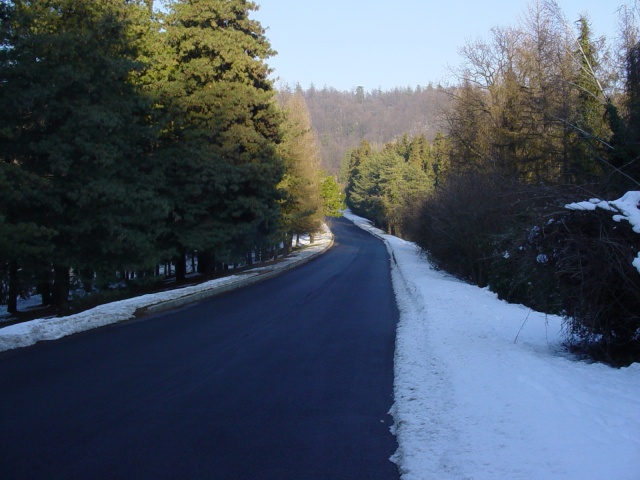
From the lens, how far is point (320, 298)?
17938 mm

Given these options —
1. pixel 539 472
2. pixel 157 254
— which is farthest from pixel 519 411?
pixel 157 254

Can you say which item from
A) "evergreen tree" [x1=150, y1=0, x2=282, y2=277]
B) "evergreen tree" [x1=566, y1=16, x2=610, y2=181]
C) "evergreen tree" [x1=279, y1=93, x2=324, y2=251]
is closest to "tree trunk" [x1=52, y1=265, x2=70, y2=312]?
"evergreen tree" [x1=150, y1=0, x2=282, y2=277]

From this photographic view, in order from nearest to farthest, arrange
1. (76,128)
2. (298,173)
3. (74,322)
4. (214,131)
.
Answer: (74,322), (76,128), (214,131), (298,173)

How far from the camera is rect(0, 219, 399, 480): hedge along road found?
4906mm

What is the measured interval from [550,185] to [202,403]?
35.0 feet

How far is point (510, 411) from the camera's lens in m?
5.84

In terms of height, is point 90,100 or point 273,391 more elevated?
point 90,100

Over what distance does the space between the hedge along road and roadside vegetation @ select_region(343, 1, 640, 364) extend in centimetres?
293

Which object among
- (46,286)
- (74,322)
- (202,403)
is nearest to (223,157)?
(46,286)

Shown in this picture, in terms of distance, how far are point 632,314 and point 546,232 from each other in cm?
154

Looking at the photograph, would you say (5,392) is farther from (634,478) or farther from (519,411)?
(634,478)

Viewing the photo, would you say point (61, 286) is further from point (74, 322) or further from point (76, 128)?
point (74, 322)

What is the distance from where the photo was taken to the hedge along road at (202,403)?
4.91 m

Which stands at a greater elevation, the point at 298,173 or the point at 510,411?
the point at 298,173
